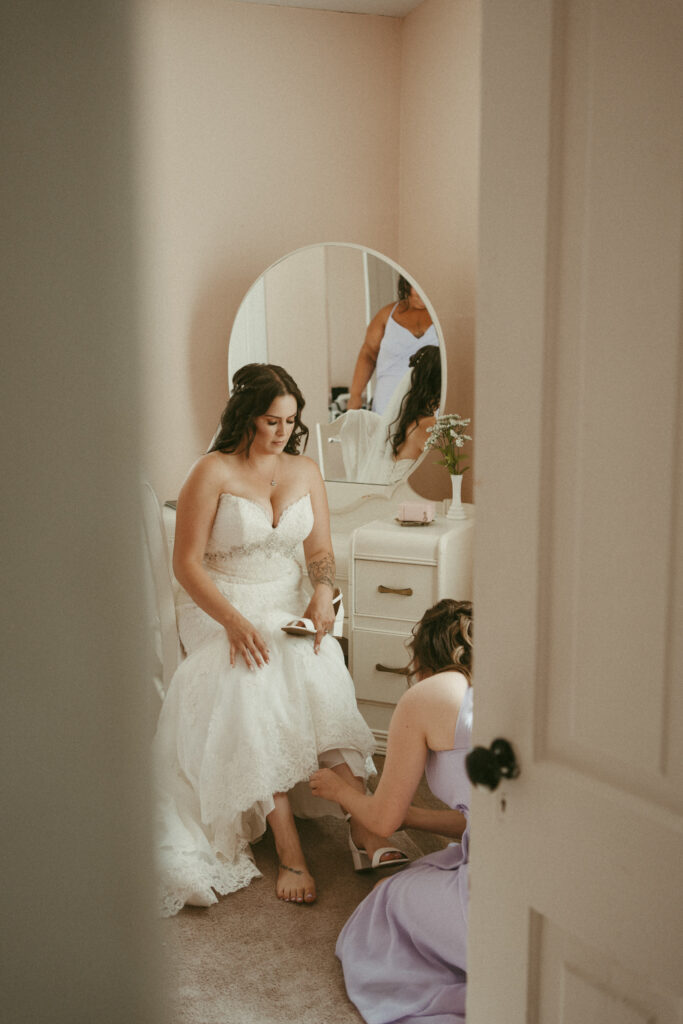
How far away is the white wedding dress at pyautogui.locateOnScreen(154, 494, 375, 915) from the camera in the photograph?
205 cm

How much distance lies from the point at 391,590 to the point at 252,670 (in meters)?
0.65

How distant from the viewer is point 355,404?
10.3 ft

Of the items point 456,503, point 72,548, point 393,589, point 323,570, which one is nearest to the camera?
point 72,548

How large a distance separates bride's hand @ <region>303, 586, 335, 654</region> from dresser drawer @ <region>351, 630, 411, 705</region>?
296 mm

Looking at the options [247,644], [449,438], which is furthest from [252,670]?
[449,438]

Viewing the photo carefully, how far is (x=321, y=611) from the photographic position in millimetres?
2451

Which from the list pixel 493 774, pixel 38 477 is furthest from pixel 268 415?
pixel 38 477

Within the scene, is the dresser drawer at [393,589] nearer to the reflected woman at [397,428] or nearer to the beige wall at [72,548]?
the reflected woman at [397,428]

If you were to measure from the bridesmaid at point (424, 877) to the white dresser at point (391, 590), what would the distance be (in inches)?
26.8

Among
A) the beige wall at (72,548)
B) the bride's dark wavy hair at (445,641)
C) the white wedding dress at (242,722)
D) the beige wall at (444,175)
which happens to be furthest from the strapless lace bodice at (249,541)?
the beige wall at (72,548)

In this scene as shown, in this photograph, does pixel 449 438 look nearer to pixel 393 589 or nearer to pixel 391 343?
pixel 391 343

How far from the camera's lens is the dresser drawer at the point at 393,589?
2668 mm

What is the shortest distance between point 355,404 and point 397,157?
3.27ft

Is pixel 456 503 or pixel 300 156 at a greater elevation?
pixel 300 156
